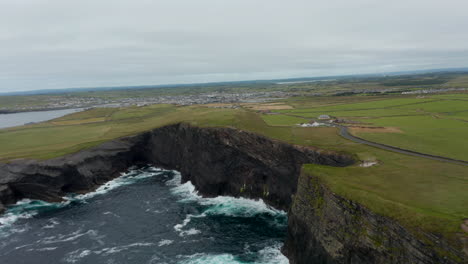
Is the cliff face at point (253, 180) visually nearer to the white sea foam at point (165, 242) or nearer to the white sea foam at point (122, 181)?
the white sea foam at point (122, 181)

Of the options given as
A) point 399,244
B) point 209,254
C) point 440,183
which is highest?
point 440,183

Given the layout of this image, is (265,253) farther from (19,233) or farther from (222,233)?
(19,233)

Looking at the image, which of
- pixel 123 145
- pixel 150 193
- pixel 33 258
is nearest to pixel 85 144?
pixel 123 145

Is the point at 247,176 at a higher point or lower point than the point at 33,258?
higher

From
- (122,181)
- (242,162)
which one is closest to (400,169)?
(242,162)


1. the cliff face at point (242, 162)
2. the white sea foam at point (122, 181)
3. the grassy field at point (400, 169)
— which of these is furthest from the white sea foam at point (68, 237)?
the grassy field at point (400, 169)

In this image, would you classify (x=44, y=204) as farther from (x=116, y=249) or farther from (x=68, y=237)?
(x=116, y=249)
